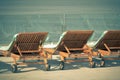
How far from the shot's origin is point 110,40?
42.9ft

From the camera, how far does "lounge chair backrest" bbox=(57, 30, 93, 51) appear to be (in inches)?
481

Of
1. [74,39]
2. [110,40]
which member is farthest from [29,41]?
[110,40]

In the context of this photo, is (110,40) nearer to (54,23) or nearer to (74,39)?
(74,39)

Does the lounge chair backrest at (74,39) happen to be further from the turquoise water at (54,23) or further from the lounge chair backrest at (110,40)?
the turquoise water at (54,23)

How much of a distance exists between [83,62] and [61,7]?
2990 cm

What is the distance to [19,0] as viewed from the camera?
4728cm

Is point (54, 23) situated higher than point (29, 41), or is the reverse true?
point (54, 23)

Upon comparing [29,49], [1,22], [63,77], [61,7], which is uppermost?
[61,7]

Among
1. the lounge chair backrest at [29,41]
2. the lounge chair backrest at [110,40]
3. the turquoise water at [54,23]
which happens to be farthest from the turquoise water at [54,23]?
the lounge chair backrest at [29,41]

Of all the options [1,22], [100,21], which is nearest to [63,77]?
[1,22]

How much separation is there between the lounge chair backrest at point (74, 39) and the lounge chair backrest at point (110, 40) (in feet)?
1.95

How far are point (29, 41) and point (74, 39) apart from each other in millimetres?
1571

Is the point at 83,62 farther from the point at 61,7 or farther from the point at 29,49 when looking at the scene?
the point at 61,7

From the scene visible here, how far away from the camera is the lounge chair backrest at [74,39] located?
12222mm
